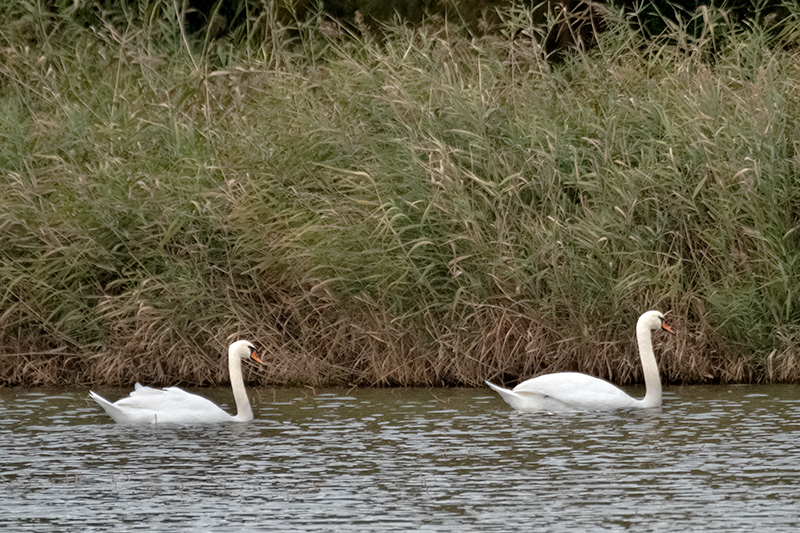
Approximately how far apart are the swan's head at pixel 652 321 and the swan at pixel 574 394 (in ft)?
0.96

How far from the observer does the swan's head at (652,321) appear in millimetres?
11594

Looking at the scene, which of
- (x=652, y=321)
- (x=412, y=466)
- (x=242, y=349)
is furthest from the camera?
(x=242, y=349)

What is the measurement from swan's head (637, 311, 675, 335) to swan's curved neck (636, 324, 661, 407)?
0.02 m

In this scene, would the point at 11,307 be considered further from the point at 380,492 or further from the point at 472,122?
the point at 380,492

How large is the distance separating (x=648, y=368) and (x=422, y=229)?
2.55 metres

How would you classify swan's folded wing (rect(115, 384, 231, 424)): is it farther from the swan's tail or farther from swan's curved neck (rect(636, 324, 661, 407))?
swan's curved neck (rect(636, 324, 661, 407))

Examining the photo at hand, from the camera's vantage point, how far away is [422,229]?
13.0m

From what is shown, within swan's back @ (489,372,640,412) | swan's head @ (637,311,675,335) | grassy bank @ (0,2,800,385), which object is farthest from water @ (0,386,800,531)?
grassy bank @ (0,2,800,385)

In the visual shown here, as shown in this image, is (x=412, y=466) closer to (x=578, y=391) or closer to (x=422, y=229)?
(x=578, y=391)

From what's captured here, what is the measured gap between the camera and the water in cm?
759

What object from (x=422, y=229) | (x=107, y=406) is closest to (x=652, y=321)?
(x=422, y=229)

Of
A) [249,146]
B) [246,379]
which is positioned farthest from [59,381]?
[249,146]

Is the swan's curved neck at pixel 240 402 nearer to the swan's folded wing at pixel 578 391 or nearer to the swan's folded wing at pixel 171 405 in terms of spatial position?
the swan's folded wing at pixel 171 405

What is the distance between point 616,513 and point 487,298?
506cm
